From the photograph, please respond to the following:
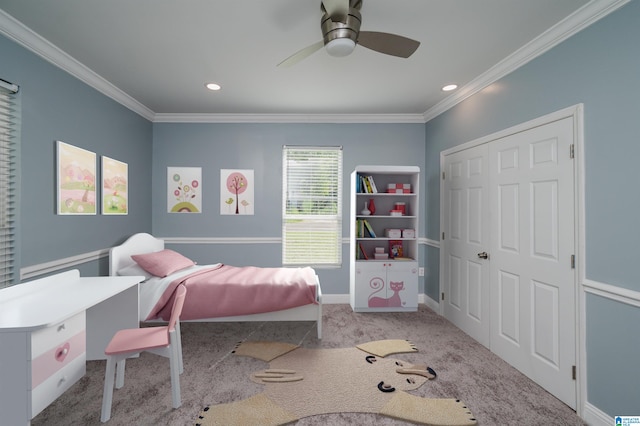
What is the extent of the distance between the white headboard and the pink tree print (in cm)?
121

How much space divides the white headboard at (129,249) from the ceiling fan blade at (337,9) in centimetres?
310

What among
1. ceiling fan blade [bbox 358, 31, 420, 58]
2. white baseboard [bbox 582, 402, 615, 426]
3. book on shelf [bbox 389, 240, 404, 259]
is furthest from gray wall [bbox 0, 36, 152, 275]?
white baseboard [bbox 582, 402, 615, 426]

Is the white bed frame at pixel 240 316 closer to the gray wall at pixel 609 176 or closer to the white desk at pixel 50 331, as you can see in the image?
the white desk at pixel 50 331

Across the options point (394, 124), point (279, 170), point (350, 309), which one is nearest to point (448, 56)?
point (394, 124)

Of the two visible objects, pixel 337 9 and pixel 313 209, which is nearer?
pixel 337 9

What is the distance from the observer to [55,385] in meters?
1.63

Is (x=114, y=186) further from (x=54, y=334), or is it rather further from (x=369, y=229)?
(x=369, y=229)

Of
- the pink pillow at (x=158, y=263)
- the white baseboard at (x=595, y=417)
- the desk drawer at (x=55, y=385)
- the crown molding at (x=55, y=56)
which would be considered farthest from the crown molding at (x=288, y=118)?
the white baseboard at (x=595, y=417)

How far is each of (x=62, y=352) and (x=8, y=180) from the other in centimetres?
141

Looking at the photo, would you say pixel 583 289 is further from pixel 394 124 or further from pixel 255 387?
pixel 394 124

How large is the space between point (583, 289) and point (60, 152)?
14.0 feet

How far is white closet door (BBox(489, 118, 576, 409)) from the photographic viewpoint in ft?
6.63

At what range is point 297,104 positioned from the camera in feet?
12.0

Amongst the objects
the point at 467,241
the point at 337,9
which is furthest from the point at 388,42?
the point at 467,241
